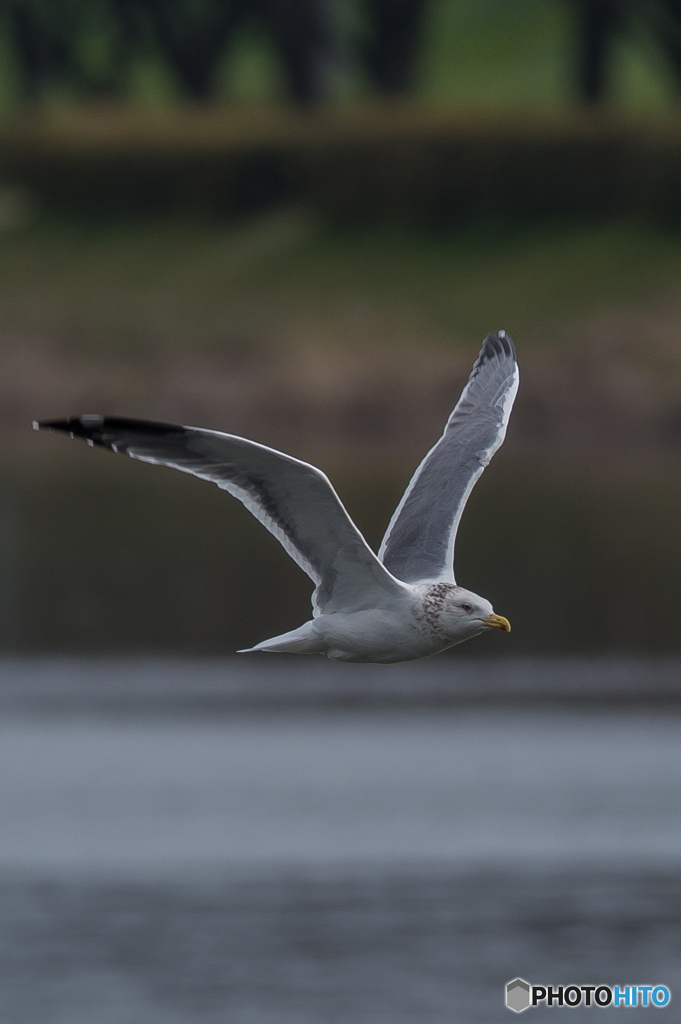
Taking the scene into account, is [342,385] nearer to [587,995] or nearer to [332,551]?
[587,995]

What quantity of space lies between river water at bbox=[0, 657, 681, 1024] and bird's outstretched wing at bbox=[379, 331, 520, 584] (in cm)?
1168

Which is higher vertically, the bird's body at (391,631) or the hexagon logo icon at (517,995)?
the bird's body at (391,631)

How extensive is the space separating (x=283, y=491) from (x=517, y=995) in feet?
50.2

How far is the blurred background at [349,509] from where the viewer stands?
94.8ft

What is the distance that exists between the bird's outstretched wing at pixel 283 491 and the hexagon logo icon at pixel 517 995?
13702mm

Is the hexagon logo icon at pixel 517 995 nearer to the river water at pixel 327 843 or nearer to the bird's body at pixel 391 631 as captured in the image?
the river water at pixel 327 843

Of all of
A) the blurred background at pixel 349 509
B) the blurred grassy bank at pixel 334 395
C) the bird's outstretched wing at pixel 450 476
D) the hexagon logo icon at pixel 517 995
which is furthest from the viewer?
the blurred grassy bank at pixel 334 395

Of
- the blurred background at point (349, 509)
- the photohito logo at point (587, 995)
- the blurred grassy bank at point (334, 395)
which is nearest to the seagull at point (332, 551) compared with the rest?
the blurred background at point (349, 509)

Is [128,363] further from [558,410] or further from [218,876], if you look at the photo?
[218,876]

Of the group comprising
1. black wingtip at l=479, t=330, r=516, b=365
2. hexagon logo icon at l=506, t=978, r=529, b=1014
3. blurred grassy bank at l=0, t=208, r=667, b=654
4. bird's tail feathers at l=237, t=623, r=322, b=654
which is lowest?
hexagon logo icon at l=506, t=978, r=529, b=1014

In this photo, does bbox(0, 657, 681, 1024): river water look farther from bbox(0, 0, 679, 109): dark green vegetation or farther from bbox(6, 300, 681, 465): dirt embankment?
bbox(0, 0, 679, 109): dark green vegetation

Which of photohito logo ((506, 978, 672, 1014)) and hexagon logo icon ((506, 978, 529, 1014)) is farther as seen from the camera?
photohito logo ((506, 978, 672, 1014))

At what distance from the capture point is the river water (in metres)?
27.0

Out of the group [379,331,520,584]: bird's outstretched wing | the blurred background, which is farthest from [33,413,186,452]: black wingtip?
the blurred background
